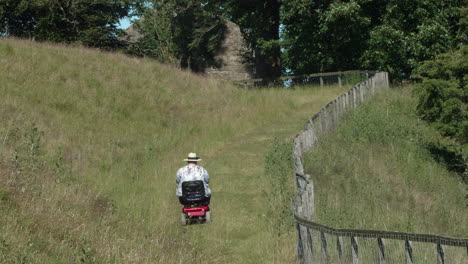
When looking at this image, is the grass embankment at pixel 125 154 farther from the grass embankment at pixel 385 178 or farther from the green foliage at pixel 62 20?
the green foliage at pixel 62 20

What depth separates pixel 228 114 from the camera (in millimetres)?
29078

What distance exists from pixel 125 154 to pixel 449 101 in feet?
48.3

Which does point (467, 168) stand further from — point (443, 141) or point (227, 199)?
point (227, 199)

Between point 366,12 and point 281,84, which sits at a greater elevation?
point 366,12

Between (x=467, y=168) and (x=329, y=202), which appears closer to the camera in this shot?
(x=329, y=202)

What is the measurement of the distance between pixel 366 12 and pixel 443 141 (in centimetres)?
1407

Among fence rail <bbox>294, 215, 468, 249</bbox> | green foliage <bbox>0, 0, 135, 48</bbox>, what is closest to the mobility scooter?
fence rail <bbox>294, 215, 468, 249</bbox>

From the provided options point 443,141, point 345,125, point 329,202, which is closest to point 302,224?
point 329,202

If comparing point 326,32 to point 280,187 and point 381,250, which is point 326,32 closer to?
point 280,187

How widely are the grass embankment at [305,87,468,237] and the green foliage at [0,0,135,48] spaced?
25.7 meters

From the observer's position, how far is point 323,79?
129 ft

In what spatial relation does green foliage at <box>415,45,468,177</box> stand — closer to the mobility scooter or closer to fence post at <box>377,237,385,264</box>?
the mobility scooter

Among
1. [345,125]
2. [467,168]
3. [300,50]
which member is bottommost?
[467,168]

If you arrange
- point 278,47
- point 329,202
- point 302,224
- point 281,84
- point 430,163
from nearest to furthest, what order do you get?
point 302,224 → point 329,202 → point 430,163 → point 281,84 → point 278,47
